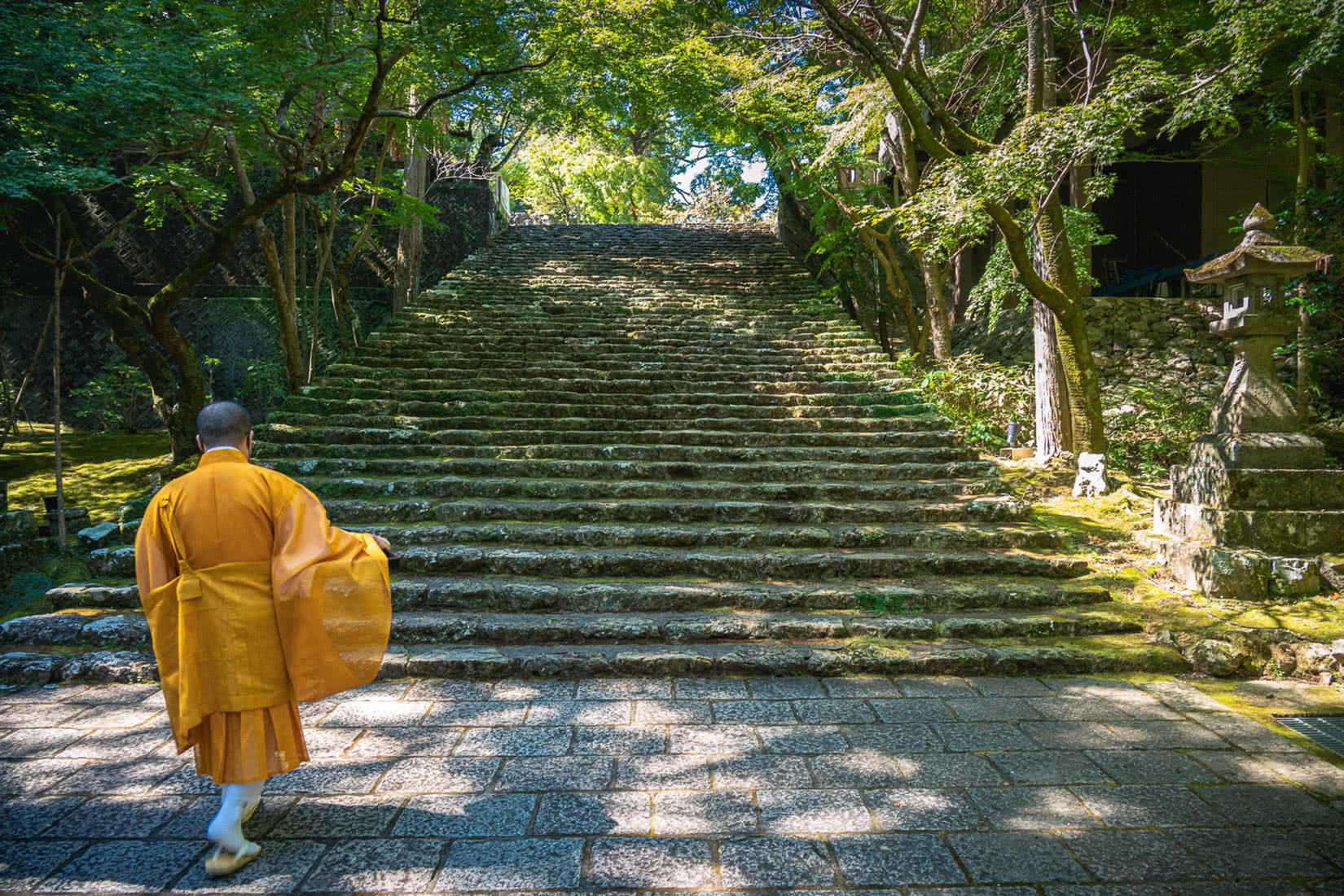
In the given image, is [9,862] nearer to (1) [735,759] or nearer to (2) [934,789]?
(1) [735,759]

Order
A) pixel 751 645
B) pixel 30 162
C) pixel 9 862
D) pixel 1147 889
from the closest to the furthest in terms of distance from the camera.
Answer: pixel 1147 889, pixel 9 862, pixel 751 645, pixel 30 162

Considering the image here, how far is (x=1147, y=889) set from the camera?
7.52 feet

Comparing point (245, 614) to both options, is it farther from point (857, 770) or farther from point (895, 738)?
point (895, 738)

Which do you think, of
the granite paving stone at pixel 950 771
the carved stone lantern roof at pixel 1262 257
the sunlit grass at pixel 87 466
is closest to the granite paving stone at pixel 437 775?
the granite paving stone at pixel 950 771

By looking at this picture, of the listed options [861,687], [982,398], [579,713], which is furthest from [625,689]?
[982,398]

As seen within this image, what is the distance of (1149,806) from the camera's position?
278 centimetres

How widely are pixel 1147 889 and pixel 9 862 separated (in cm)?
360

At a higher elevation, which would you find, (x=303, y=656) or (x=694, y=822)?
(x=303, y=656)

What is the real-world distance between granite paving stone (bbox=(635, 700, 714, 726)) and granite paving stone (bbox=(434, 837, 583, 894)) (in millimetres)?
1059

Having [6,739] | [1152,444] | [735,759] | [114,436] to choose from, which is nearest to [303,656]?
[735,759]

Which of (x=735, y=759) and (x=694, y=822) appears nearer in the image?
(x=694, y=822)

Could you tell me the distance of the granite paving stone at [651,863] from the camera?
2334mm

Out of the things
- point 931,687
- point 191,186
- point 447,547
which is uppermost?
point 191,186

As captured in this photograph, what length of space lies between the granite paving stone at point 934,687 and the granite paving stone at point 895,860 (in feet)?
4.75
